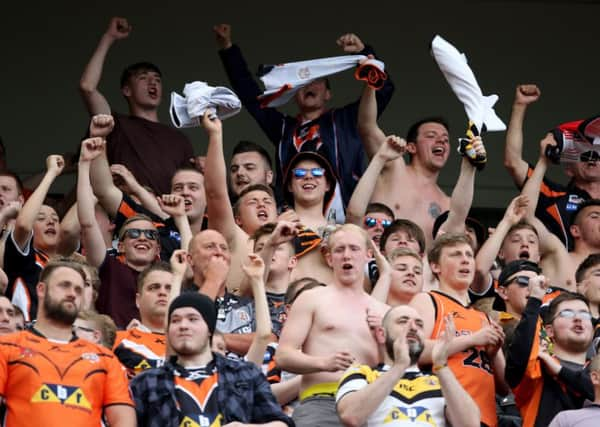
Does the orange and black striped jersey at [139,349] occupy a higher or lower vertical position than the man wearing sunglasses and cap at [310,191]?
lower

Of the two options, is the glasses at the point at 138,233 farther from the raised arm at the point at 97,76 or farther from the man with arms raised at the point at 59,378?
the man with arms raised at the point at 59,378

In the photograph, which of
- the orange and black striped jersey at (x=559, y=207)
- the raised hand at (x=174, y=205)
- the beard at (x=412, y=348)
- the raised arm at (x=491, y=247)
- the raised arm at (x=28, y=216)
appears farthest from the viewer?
the orange and black striped jersey at (x=559, y=207)

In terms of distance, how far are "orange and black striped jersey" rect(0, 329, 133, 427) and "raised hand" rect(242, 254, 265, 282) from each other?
3.96 ft

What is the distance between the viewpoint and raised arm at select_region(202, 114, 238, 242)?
11.0m

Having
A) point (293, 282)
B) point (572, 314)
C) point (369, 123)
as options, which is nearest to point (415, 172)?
point (369, 123)

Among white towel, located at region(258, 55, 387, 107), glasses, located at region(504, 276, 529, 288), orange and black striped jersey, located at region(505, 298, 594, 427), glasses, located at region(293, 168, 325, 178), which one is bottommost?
orange and black striped jersey, located at region(505, 298, 594, 427)

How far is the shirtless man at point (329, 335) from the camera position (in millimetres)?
9102

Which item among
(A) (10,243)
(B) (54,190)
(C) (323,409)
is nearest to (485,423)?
(C) (323,409)

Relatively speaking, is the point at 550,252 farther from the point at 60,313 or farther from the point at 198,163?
the point at 60,313

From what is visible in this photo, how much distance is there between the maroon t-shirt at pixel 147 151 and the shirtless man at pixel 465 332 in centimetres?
312

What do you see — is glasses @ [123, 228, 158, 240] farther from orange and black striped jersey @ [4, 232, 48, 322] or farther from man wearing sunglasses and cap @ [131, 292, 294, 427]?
man wearing sunglasses and cap @ [131, 292, 294, 427]

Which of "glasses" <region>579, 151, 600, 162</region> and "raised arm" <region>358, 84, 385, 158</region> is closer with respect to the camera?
"raised arm" <region>358, 84, 385, 158</region>

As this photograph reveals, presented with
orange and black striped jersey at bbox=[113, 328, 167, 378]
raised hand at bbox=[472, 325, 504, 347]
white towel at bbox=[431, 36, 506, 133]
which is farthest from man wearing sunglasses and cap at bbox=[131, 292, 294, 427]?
white towel at bbox=[431, 36, 506, 133]

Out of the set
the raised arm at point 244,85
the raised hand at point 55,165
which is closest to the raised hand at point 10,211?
the raised hand at point 55,165
